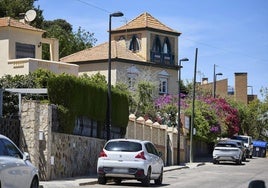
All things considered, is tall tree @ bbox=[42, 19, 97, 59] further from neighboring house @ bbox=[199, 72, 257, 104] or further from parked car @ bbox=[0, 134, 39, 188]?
parked car @ bbox=[0, 134, 39, 188]

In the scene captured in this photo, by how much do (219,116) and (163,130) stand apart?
17.1 m

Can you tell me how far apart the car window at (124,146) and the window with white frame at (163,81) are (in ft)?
133

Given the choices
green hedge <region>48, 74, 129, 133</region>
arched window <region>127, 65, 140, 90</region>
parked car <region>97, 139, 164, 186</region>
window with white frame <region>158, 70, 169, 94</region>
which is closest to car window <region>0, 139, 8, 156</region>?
parked car <region>97, 139, 164, 186</region>

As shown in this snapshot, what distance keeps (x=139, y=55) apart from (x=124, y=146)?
1618 inches

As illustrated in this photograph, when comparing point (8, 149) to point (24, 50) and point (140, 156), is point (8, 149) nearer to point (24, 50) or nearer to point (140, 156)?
point (140, 156)

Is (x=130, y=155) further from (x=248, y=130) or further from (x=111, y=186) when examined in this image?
(x=248, y=130)

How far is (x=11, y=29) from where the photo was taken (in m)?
36.6

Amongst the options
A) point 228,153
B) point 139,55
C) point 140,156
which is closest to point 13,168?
point 140,156

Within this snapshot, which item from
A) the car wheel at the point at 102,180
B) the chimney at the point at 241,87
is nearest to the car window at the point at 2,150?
Answer: the car wheel at the point at 102,180

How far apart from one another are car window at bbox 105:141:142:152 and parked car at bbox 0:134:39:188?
759 centimetres

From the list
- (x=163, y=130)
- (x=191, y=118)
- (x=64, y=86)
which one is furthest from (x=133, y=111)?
(x=64, y=86)

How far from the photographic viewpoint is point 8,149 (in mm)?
13500

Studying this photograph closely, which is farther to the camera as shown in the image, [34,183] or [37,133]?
[37,133]

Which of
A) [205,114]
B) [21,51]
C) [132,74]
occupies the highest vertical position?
[21,51]
